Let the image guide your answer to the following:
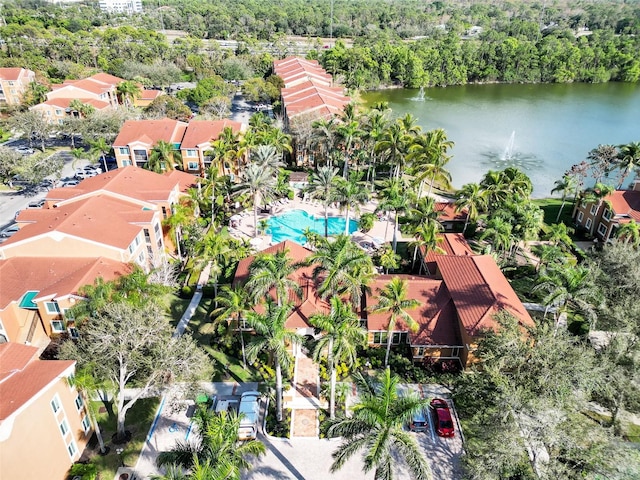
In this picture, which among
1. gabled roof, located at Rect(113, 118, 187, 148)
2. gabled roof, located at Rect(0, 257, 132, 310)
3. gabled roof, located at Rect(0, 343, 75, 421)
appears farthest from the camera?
gabled roof, located at Rect(113, 118, 187, 148)

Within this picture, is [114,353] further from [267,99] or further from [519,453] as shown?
[267,99]

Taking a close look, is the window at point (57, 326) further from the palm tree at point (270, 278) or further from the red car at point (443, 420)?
the red car at point (443, 420)

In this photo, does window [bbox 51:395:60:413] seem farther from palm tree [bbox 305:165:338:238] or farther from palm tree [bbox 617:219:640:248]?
palm tree [bbox 617:219:640:248]

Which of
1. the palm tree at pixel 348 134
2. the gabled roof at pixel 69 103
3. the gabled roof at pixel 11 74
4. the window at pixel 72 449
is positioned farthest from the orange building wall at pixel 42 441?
the gabled roof at pixel 11 74

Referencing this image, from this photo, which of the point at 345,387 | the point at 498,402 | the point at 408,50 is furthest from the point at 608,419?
the point at 408,50

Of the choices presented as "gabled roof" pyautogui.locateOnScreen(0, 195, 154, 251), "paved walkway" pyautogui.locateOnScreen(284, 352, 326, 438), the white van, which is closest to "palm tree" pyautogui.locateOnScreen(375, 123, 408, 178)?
"gabled roof" pyautogui.locateOnScreen(0, 195, 154, 251)

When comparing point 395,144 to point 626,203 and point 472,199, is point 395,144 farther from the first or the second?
point 626,203
